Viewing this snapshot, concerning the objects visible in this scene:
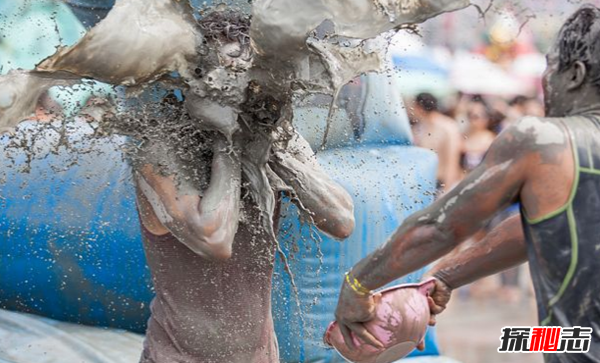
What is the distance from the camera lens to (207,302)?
256cm

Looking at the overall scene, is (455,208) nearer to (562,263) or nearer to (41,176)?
(562,263)

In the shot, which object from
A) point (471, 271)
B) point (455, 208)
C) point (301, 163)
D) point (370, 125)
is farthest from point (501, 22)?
point (455, 208)

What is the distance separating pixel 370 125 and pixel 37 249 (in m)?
1.33

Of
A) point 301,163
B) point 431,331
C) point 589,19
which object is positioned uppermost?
point 589,19

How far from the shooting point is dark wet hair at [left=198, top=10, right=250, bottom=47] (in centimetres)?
251

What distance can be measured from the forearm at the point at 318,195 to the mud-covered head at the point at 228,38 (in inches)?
11.7

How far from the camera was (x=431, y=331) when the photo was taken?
4.00 metres

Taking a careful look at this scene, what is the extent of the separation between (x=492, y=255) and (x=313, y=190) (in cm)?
58

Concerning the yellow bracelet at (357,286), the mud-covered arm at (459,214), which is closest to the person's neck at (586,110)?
the mud-covered arm at (459,214)

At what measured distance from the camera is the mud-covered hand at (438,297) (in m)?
2.44

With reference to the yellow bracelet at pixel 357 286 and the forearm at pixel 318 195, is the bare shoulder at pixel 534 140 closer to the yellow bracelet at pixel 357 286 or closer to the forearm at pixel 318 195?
the yellow bracelet at pixel 357 286

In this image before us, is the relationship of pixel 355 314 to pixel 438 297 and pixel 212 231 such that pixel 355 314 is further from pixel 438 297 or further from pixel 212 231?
pixel 212 231

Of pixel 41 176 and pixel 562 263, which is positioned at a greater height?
→ pixel 562 263

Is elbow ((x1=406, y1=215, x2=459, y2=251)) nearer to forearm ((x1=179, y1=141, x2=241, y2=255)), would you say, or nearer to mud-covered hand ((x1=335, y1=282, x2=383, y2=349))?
mud-covered hand ((x1=335, y1=282, x2=383, y2=349))
